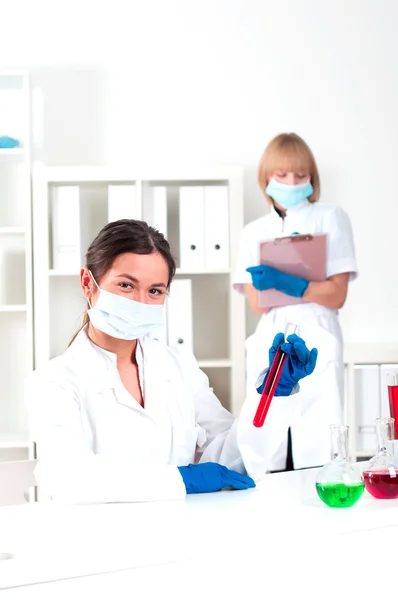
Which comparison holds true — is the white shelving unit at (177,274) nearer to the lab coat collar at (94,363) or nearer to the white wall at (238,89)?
the white wall at (238,89)

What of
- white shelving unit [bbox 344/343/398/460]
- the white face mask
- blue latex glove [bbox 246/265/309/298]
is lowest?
white shelving unit [bbox 344/343/398/460]

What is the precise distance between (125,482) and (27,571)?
0.34 meters

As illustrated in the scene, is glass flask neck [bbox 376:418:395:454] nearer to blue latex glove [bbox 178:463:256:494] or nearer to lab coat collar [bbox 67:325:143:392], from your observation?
blue latex glove [bbox 178:463:256:494]

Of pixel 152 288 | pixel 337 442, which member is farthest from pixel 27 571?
pixel 152 288

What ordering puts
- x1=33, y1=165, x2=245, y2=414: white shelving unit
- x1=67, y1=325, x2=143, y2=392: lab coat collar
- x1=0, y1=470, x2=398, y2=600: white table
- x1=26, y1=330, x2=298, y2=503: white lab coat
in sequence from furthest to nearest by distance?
x1=33, y1=165, x2=245, y2=414: white shelving unit < x1=67, y1=325, x2=143, y2=392: lab coat collar < x1=26, y1=330, x2=298, y2=503: white lab coat < x1=0, y1=470, x2=398, y2=600: white table

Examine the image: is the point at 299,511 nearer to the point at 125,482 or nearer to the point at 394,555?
the point at 394,555

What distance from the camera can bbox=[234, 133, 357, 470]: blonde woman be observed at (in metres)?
2.60

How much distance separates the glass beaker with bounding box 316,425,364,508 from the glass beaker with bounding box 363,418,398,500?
0.06 m

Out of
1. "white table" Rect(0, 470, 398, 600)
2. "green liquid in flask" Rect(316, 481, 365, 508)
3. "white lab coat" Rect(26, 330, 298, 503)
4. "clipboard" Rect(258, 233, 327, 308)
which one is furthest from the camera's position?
"clipboard" Rect(258, 233, 327, 308)

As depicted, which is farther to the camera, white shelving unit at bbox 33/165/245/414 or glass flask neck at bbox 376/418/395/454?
white shelving unit at bbox 33/165/245/414

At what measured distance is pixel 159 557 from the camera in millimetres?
921

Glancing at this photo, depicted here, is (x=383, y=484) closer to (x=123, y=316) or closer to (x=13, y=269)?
(x=123, y=316)

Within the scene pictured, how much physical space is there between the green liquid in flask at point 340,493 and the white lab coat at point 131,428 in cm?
24

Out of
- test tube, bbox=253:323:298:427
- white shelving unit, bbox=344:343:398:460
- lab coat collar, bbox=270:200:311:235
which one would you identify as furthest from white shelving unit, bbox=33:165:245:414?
test tube, bbox=253:323:298:427
